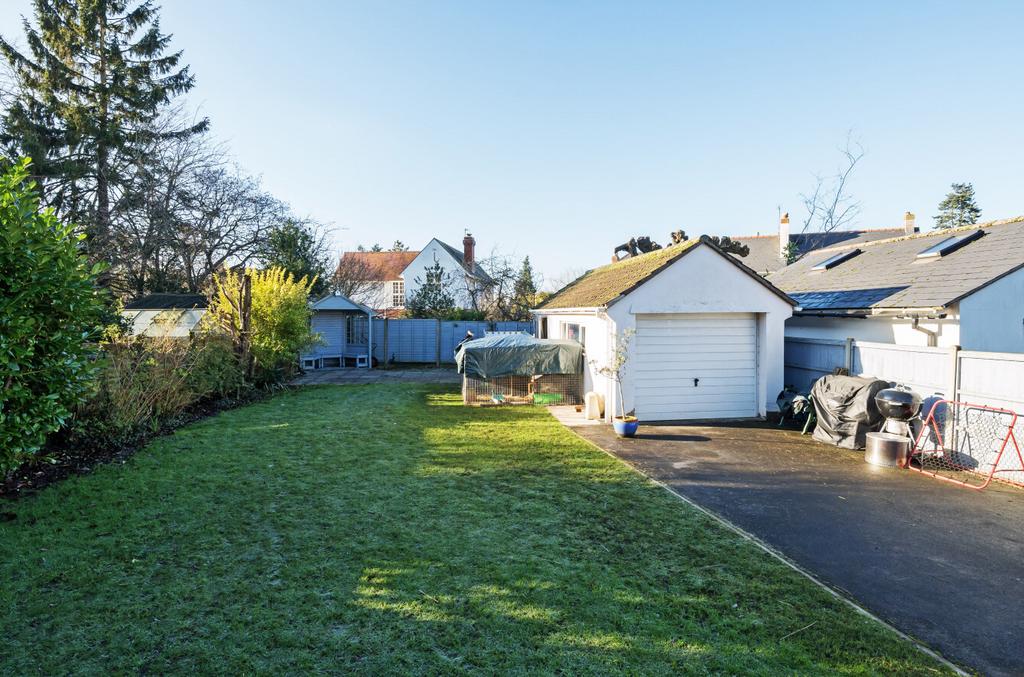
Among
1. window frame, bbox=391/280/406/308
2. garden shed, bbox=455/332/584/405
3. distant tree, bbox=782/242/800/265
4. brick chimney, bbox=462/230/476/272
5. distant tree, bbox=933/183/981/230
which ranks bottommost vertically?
garden shed, bbox=455/332/584/405

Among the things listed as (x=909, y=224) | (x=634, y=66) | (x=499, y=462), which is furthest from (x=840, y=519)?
(x=909, y=224)

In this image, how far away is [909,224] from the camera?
2117 centimetres

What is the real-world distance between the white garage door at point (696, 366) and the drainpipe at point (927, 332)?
9.17ft

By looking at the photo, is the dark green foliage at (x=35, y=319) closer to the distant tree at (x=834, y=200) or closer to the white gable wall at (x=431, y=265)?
the white gable wall at (x=431, y=265)

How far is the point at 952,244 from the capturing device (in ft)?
37.9

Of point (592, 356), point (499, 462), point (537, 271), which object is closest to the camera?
point (499, 462)

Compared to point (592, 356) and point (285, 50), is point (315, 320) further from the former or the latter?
point (592, 356)

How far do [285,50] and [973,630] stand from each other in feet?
51.0

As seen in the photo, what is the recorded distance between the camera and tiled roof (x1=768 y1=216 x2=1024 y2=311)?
9.55 metres

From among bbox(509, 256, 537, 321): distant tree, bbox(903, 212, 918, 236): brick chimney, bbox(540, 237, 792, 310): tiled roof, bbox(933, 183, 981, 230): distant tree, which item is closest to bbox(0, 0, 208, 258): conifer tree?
bbox(509, 256, 537, 321): distant tree

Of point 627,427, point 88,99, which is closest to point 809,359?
point 627,427

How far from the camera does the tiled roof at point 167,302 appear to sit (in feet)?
57.1

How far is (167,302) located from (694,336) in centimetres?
1734

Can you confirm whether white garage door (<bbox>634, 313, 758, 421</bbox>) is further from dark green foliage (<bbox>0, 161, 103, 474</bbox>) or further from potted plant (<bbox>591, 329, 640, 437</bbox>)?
dark green foliage (<bbox>0, 161, 103, 474</bbox>)
